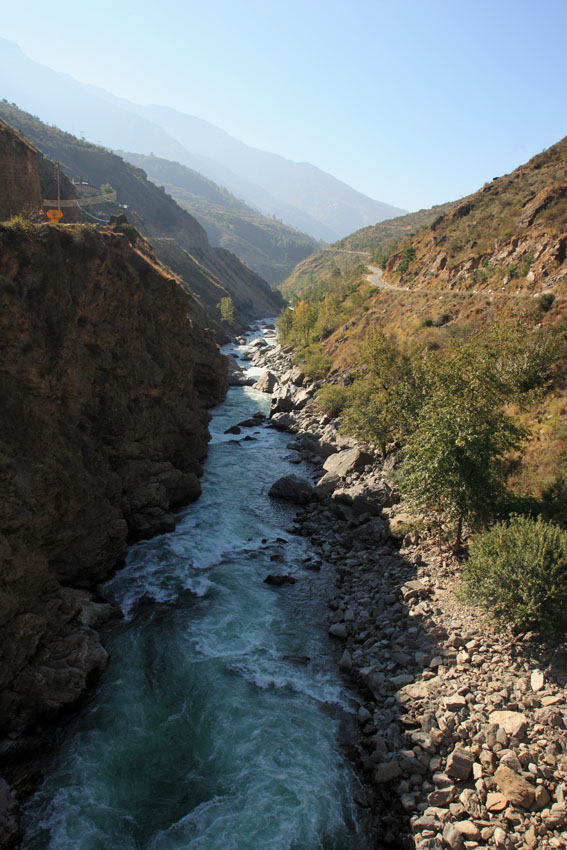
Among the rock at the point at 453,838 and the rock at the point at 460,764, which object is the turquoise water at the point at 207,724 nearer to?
the rock at the point at 453,838

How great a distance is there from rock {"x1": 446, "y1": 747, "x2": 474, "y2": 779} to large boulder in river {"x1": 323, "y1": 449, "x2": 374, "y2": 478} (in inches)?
733

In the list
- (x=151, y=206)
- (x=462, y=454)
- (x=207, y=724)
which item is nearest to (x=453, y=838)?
(x=207, y=724)

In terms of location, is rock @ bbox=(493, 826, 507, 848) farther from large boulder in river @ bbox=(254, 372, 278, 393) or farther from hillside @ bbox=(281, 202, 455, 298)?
hillside @ bbox=(281, 202, 455, 298)

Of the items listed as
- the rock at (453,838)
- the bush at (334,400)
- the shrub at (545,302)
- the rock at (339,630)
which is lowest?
the rock at (339,630)

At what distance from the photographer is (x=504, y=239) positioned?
47875 millimetres

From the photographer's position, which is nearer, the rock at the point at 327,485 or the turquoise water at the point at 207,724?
the turquoise water at the point at 207,724

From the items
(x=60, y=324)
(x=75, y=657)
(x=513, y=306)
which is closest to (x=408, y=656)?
(x=75, y=657)

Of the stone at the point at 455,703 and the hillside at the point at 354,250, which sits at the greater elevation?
the hillside at the point at 354,250

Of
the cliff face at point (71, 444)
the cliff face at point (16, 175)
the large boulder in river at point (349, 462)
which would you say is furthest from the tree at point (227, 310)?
the large boulder in river at point (349, 462)

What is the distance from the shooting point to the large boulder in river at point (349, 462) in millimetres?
30266

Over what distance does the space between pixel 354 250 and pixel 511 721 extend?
15853cm

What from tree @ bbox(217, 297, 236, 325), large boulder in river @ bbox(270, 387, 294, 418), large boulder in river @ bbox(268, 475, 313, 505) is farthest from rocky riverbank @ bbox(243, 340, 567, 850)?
tree @ bbox(217, 297, 236, 325)

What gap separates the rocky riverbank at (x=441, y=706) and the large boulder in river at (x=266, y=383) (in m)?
35.8

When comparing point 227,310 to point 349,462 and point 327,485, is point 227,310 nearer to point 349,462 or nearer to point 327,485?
point 349,462
